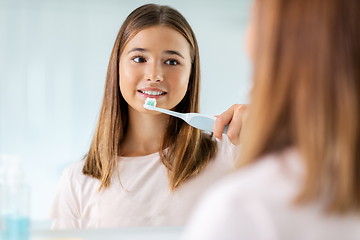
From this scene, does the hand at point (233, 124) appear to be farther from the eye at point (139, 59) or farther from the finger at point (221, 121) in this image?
the eye at point (139, 59)

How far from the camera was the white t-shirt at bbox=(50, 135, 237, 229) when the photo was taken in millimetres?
923

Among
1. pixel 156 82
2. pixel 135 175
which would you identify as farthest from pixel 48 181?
pixel 156 82

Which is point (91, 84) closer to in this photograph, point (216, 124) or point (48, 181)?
point (48, 181)

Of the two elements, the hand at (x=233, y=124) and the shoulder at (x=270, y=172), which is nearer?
the shoulder at (x=270, y=172)

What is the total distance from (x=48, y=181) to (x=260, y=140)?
2.67 ft

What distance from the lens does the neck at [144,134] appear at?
1.02m

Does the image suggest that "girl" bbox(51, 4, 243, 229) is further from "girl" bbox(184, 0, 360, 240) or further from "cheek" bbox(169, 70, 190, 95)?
"girl" bbox(184, 0, 360, 240)

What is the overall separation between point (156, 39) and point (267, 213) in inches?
28.7

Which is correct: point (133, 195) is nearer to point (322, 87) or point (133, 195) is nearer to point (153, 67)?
point (153, 67)

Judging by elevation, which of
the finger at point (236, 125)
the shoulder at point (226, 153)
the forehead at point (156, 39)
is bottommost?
the shoulder at point (226, 153)

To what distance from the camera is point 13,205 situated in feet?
2.50

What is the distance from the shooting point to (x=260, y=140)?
0.32 metres

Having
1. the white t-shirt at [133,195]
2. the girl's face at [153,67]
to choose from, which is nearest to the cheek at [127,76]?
the girl's face at [153,67]

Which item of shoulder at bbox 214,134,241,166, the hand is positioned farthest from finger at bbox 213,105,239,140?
shoulder at bbox 214,134,241,166
